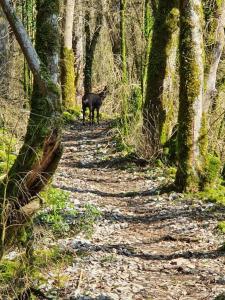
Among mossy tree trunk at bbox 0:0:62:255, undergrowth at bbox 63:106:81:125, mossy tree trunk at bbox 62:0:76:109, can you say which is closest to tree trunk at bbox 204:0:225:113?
mossy tree trunk at bbox 0:0:62:255

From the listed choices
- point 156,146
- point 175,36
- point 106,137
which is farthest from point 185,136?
point 106,137

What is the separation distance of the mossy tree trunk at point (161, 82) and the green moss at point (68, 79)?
11.7 m

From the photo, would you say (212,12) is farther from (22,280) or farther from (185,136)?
(22,280)

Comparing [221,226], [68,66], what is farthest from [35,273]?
[68,66]

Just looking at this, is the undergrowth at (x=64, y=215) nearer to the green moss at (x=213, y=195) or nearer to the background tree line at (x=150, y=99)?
the background tree line at (x=150, y=99)

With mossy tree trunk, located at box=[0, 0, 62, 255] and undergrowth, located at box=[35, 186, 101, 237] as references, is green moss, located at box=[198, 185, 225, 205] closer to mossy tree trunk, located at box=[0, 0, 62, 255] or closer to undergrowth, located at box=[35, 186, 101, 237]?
undergrowth, located at box=[35, 186, 101, 237]

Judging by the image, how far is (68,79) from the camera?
997 inches

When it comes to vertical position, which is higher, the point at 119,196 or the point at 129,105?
the point at 129,105

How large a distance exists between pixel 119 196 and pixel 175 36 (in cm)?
480

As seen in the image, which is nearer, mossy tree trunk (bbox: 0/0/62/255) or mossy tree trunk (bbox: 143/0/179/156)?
mossy tree trunk (bbox: 0/0/62/255)

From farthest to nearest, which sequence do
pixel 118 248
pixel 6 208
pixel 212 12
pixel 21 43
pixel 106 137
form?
1. pixel 106 137
2. pixel 212 12
3. pixel 118 248
4. pixel 21 43
5. pixel 6 208

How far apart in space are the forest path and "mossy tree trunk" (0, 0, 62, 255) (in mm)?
1275

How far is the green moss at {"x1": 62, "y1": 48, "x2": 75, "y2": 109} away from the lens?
25.1 meters

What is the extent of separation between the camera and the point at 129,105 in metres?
15.8
